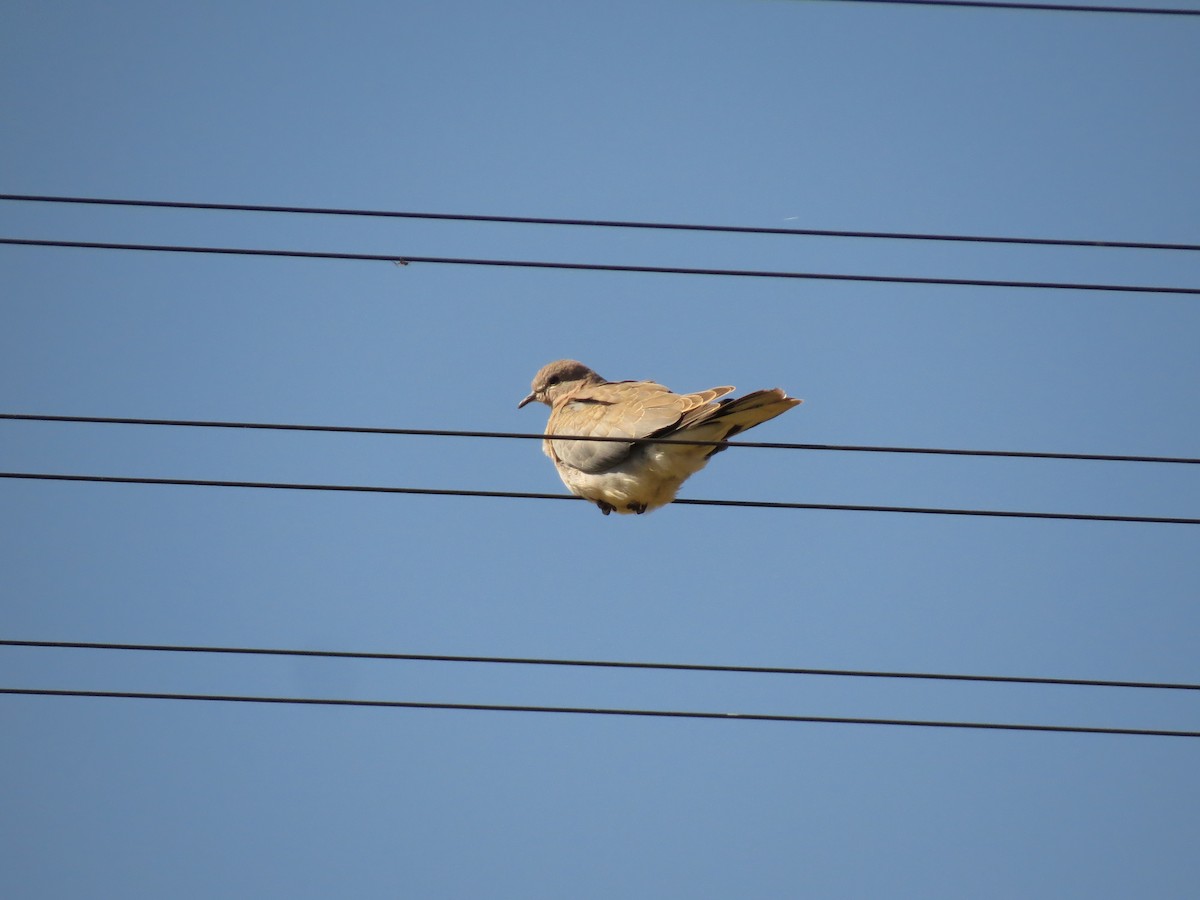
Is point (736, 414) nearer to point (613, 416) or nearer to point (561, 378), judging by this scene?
point (613, 416)

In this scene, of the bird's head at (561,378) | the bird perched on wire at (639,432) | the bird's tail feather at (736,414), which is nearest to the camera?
the bird's tail feather at (736,414)

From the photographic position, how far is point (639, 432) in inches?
346

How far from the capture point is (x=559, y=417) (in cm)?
1024

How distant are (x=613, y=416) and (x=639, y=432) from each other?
0.53 metres

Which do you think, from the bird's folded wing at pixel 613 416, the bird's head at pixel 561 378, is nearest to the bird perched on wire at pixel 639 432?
the bird's folded wing at pixel 613 416

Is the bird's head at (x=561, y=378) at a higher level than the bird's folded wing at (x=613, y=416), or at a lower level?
higher

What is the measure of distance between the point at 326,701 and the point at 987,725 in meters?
2.62

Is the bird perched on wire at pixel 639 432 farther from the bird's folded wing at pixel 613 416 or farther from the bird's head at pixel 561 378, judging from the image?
the bird's head at pixel 561 378

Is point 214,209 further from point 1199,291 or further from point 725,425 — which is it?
point 1199,291

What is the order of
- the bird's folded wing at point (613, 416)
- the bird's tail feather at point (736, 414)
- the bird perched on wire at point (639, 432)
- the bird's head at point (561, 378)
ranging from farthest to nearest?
the bird's head at point (561, 378)
the bird's folded wing at point (613, 416)
the bird perched on wire at point (639, 432)
the bird's tail feather at point (736, 414)

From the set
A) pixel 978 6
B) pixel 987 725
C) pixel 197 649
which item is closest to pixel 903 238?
pixel 978 6

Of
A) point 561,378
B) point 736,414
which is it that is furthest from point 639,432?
point 561,378

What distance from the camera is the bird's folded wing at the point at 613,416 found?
336 inches

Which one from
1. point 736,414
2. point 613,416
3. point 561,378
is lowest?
point 736,414
